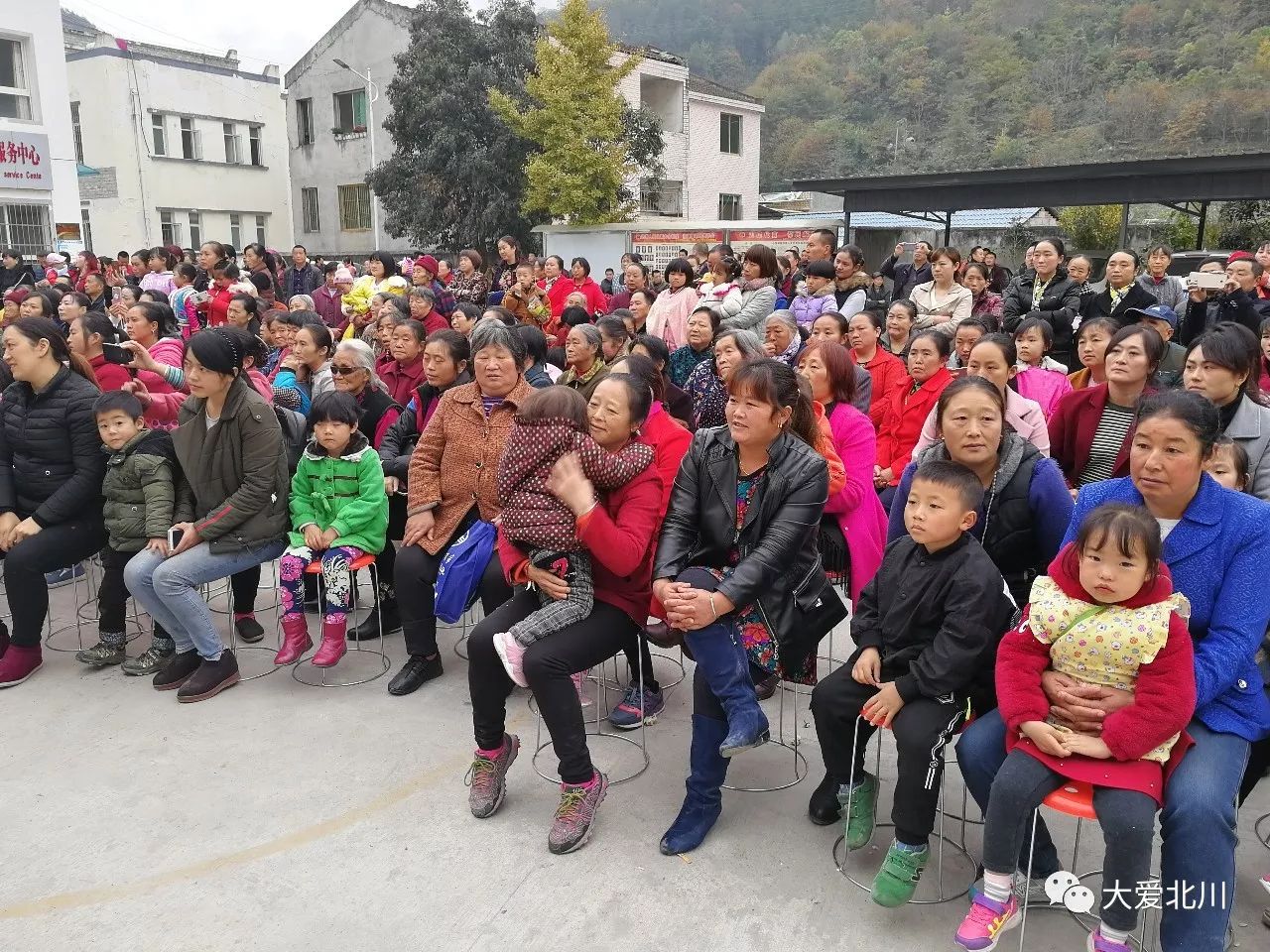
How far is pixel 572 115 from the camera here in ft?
64.6

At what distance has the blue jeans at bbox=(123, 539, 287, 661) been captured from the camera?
3996 millimetres

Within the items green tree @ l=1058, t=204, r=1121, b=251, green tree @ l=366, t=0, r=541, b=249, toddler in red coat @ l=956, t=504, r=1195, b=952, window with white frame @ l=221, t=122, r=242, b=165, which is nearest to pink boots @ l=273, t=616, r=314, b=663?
toddler in red coat @ l=956, t=504, r=1195, b=952

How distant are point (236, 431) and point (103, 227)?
84.4 ft

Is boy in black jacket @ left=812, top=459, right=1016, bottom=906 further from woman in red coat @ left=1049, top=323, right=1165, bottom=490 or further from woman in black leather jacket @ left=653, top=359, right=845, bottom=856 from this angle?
woman in red coat @ left=1049, top=323, right=1165, bottom=490

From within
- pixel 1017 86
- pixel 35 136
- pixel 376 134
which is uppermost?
pixel 1017 86

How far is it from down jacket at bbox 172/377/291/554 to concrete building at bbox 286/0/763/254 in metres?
20.3

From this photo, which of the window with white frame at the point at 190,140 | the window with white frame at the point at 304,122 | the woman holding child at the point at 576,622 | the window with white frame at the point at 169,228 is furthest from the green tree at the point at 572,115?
the woman holding child at the point at 576,622

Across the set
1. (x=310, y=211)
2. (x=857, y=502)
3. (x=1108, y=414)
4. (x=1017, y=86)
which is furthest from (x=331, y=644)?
(x=1017, y=86)

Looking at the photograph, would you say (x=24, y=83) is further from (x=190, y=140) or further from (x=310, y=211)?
(x=310, y=211)

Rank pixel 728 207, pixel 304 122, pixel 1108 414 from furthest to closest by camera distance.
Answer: pixel 728 207 → pixel 304 122 → pixel 1108 414

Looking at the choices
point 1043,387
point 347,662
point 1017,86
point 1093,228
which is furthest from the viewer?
point 1017,86

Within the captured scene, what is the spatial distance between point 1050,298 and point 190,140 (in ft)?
85.3

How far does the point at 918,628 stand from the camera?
273 cm

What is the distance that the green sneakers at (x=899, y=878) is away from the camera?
2.55m
